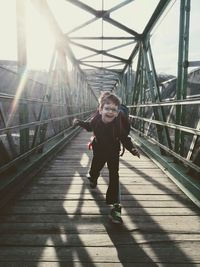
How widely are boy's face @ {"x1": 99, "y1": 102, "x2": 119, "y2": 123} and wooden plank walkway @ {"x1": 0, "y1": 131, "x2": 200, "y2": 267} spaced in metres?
0.97

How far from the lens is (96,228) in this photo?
248cm

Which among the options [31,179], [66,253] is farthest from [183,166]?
[66,253]

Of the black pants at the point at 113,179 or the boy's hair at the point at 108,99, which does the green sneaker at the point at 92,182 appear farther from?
the boy's hair at the point at 108,99

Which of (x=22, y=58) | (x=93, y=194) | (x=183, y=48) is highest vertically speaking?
(x=183, y=48)

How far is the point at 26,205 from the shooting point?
9.90 ft

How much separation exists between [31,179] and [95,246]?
2.04 metres

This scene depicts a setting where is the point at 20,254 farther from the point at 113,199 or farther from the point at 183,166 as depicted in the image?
the point at 183,166

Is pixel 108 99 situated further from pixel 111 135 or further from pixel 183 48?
pixel 183 48

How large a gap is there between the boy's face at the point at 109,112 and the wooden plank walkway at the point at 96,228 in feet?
3.18

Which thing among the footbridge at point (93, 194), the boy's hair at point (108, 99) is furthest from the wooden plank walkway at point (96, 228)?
the boy's hair at point (108, 99)

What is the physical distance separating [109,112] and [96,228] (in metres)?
1.09

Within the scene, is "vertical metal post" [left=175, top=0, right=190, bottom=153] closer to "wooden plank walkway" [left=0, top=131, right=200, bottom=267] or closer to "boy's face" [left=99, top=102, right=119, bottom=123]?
"wooden plank walkway" [left=0, top=131, right=200, bottom=267]

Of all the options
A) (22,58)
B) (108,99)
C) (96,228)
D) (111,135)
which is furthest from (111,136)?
(22,58)

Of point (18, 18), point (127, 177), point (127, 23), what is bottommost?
point (127, 177)
